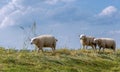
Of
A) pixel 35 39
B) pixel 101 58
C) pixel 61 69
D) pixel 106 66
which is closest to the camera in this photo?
pixel 61 69

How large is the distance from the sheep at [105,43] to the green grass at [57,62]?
17.9 feet

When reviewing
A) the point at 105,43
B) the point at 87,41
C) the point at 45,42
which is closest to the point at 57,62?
the point at 45,42

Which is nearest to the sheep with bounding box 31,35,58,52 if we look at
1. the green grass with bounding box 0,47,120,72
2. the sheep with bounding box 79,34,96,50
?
the green grass with bounding box 0,47,120,72

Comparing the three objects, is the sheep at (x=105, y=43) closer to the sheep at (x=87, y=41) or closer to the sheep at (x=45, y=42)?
the sheep at (x=87, y=41)

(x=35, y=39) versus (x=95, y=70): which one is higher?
(x=35, y=39)

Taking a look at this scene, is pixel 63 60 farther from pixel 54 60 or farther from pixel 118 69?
pixel 118 69

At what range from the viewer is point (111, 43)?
29.1m

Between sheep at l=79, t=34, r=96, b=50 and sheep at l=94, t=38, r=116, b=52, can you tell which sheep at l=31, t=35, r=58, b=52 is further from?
sheep at l=79, t=34, r=96, b=50

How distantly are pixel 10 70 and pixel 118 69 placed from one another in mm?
6079

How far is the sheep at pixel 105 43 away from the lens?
28.4 metres

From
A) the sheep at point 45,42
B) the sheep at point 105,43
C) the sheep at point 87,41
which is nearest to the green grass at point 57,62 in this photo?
the sheep at point 45,42

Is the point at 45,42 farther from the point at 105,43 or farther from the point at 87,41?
the point at 105,43

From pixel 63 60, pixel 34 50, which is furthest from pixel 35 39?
pixel 63 60

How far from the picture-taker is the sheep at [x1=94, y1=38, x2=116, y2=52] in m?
28.4
